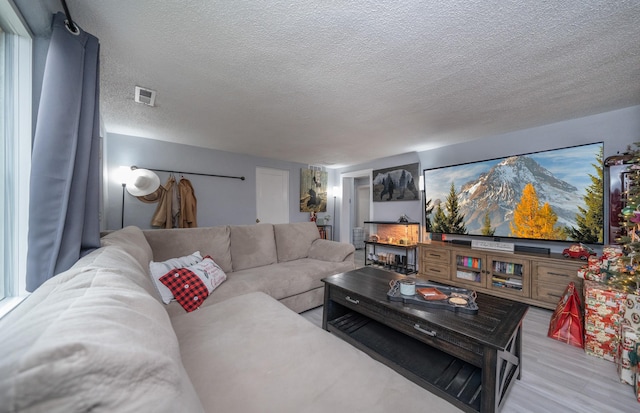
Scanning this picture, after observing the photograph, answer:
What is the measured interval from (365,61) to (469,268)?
9.77 feet

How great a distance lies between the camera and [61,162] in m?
1.02

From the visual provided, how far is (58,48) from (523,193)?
13.9 feet

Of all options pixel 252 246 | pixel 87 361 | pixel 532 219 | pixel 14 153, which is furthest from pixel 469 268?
pixel 14 153

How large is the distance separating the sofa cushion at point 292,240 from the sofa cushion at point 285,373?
1663 mm

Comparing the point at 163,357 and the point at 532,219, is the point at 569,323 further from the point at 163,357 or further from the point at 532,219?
the point at 163,357

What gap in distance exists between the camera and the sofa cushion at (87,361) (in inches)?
11.8

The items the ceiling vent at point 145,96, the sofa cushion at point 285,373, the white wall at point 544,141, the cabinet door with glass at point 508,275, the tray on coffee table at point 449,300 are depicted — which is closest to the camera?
the sofa cushion at point 285,373

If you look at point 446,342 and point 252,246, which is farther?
point 252,246

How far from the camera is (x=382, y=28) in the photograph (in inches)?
54.2

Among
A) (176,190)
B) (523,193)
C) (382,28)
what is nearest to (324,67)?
(382,28)

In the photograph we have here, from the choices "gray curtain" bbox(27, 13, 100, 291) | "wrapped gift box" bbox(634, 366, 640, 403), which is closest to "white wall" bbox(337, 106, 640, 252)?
"wrapped gift box" bbox(634, 366, 640, 403)

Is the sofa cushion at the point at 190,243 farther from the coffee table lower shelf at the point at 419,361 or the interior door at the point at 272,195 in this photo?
the interior door at the point at 272,195

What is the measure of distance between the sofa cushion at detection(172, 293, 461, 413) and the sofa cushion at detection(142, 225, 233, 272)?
1.12 metres

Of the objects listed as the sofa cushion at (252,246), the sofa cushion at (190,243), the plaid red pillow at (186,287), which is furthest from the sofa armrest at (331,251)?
the plaid red pillow at (186,287)
